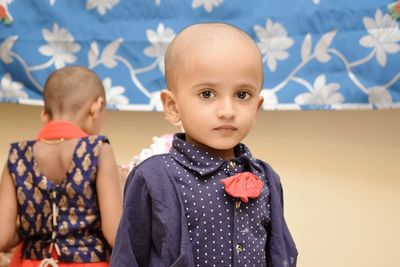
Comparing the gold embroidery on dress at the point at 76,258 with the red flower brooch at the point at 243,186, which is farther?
the gold embroidery on dress at the point at 76,258

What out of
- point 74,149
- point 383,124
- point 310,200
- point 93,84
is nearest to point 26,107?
point 93,84

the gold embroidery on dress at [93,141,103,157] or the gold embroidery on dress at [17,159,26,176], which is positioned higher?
the gold embroidery on dress at [93,141,103,157]

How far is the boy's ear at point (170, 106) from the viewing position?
1218mm

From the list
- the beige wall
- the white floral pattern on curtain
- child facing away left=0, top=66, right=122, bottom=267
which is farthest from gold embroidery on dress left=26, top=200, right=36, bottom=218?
the beige wall

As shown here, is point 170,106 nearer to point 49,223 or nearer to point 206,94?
point 206,94

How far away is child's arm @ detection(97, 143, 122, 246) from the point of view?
1842mm

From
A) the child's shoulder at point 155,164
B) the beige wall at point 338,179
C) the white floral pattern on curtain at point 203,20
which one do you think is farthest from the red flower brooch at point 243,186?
the beige wall at point 338,179

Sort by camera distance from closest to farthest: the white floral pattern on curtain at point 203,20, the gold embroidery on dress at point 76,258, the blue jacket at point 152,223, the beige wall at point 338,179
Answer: the blue jacket at point 152,223 → the gold embroidery on dress at point 76,258 → the white floral pattern on curtain at point 203,20 → the beige wall at point 338,179

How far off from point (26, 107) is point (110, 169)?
1.01 m

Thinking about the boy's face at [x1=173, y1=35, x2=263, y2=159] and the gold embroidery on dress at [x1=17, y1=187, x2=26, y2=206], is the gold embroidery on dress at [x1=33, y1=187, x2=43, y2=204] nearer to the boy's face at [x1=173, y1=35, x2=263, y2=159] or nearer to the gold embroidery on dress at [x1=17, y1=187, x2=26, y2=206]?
the gold embroidery on dress at [x1=17, y1=187, x2=26, y2=206]

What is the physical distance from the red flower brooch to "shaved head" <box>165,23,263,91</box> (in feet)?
0.72

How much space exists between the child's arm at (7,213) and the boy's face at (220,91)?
3.07ft

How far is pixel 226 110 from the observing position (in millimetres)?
1122

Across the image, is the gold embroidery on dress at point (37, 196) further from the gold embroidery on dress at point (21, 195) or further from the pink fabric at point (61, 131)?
the pink fabric at point (61, 131)
